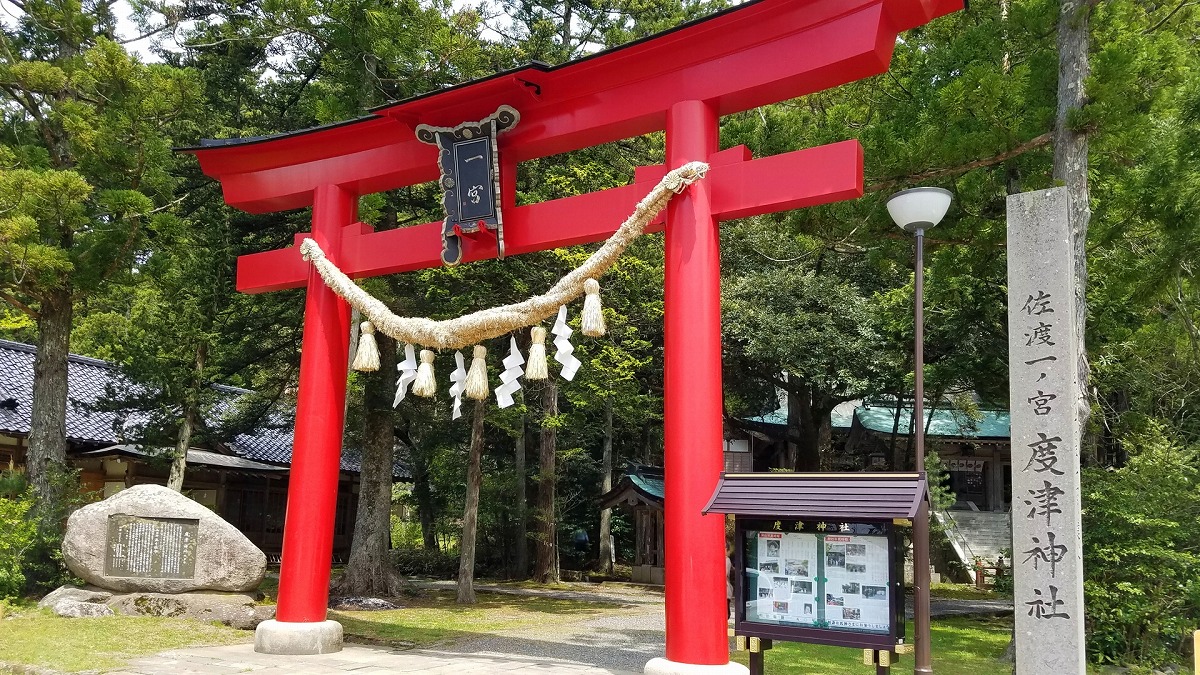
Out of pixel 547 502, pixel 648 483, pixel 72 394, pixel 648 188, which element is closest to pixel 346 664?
pixel 648 188

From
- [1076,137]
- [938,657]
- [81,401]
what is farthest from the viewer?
[81,401]

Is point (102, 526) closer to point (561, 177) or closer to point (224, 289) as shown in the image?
point (224, 289)

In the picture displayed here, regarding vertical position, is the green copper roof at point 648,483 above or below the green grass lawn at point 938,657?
above

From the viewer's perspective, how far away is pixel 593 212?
752 centimetres

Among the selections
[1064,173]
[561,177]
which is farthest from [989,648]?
[561,177]

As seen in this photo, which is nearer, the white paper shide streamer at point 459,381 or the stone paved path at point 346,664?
the stone paved path at point 346,664

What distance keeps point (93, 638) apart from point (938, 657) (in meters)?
8.78

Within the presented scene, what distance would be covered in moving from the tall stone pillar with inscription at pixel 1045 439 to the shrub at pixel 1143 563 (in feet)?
13.2

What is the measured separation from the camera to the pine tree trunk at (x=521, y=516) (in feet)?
63.8

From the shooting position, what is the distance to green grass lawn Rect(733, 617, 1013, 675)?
8.48m

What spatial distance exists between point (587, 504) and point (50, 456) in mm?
12826

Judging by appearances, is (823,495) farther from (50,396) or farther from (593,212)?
(50,396)

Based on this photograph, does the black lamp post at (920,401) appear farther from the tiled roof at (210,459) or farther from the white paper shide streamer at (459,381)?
the tiled roof at (210,459)

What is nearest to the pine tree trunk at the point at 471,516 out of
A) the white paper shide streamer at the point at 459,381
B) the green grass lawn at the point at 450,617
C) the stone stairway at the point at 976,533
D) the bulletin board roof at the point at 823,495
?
the green grass lawn at the point at 450,617
